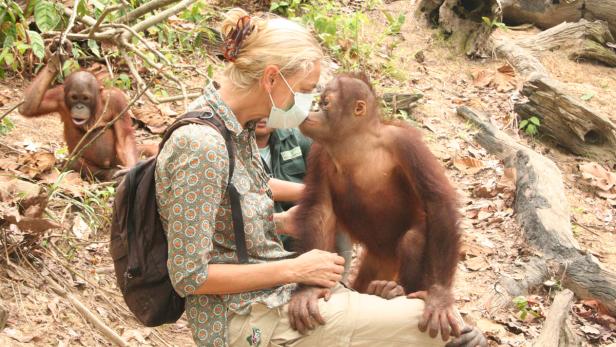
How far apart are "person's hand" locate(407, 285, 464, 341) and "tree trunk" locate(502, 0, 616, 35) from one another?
24.3 ft

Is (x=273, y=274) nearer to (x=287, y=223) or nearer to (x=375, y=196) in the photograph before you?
(x=287, y=223)

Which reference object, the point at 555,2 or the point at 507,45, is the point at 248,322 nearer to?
the point at 507,45

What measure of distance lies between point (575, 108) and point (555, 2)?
3.54 meters

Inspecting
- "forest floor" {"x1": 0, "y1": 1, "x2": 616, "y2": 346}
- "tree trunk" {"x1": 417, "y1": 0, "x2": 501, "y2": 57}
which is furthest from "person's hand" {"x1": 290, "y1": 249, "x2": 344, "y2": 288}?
"tree trunk" {"x1": 417, "y1": 0, "x2": 501, "y2": 57}

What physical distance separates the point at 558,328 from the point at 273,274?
2107 millimetres

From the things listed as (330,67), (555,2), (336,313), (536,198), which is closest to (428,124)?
(330,67)

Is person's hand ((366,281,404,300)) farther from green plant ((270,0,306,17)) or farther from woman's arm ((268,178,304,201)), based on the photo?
green plant ((270,0,306,17))

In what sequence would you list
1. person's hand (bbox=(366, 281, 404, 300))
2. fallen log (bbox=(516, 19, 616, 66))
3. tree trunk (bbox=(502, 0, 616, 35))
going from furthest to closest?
tree trunk (bbox=(502, 0, 616, 35))
fallen log (bbox=(516, 19, 616, 66))
person's hand (bbox=(366, 281, 404, 300))

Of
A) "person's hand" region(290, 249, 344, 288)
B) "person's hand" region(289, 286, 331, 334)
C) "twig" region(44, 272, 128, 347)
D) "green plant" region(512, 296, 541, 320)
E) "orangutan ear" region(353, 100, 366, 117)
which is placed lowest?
"green plant" region(512, 296, 541, 320)

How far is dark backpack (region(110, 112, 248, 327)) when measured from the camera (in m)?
2.91

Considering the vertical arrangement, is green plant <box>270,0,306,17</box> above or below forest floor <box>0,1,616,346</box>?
above

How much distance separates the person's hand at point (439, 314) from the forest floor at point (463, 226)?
4.57 ft

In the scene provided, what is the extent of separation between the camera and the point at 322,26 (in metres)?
7.64

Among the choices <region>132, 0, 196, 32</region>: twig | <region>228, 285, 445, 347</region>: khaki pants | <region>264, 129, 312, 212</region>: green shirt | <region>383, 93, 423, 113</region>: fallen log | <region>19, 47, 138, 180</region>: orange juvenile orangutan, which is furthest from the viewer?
<region>383, 93, 423, 113</region>: fallen log
